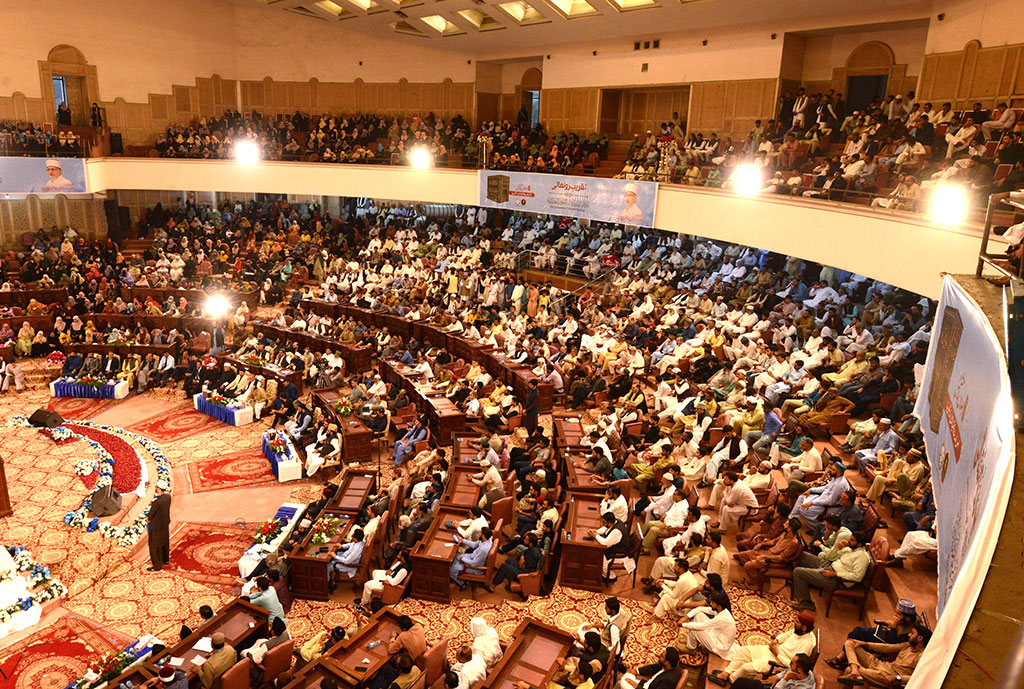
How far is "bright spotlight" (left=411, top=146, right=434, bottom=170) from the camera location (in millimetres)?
22469

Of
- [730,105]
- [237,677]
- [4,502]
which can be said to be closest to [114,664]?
[237,677]

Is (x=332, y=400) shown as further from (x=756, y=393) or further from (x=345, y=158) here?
(x=345, y=158)

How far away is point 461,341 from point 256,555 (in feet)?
26.8

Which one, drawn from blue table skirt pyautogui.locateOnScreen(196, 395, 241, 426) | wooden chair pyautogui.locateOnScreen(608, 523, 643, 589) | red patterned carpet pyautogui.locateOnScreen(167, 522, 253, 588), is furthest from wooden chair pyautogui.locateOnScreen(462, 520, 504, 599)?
blue table skirt pyautogui.locateOnScreen(196, 395, 241, 426)

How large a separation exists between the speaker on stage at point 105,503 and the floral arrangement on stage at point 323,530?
12.1 feet

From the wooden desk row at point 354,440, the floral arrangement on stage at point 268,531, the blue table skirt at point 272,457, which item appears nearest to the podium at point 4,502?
the blue table skirt at point 272,457

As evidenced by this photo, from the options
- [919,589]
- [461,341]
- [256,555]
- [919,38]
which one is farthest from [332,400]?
[919,38]

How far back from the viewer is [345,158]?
77.7ft

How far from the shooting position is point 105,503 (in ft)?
35.9

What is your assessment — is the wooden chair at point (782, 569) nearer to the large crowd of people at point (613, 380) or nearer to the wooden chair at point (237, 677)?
the large crowd of people at point (613, 380)

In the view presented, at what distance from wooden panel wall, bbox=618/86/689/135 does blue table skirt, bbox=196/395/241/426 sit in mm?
14778

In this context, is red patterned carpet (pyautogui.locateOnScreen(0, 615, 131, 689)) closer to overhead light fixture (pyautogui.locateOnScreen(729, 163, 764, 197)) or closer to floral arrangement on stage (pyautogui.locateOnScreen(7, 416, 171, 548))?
floral arrangement on stage (pyautogui.locateOnScreen(7, 416, 171, 548))

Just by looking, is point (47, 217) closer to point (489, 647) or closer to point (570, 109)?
point (570, 109)

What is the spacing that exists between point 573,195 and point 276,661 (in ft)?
47.4
